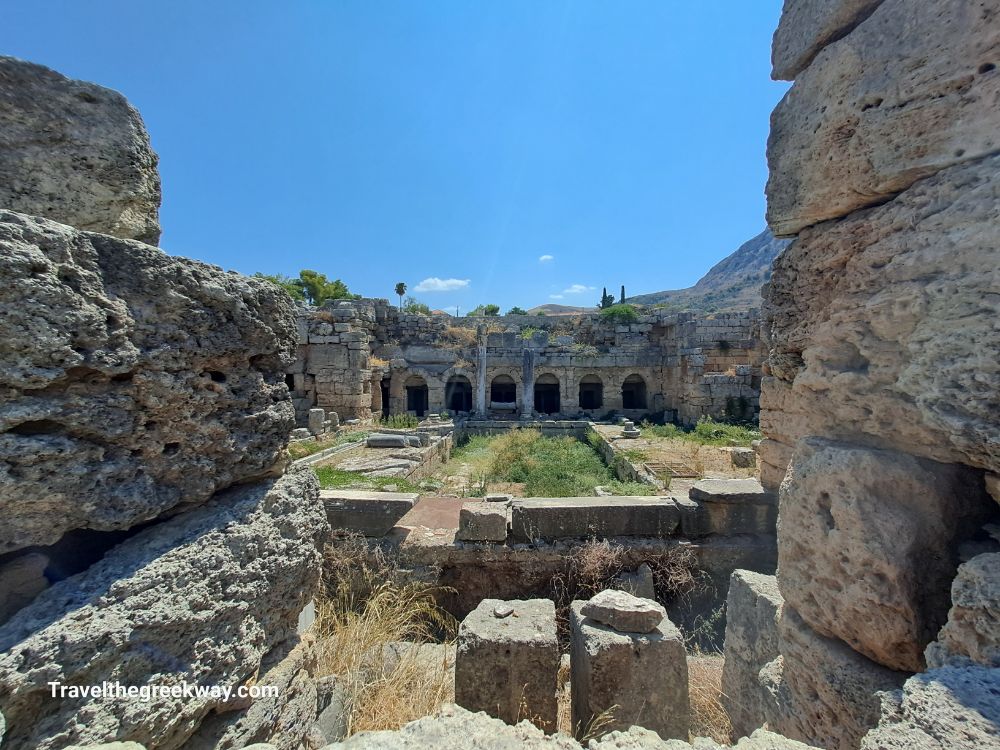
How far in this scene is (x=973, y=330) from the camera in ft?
4.11

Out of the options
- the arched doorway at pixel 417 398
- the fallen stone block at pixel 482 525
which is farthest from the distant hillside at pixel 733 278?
the fallen stone block at pixel 482 525

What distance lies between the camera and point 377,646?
2.73 metres

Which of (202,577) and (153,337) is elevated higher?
(153,337)

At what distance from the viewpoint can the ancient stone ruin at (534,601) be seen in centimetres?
125

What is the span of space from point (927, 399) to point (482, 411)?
16051mm

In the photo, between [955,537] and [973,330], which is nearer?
[973,330]

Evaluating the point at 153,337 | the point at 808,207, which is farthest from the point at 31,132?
the point at 808,207

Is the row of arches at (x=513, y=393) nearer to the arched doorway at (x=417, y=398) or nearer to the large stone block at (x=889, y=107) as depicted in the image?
the arched doorway at (x=417, y=398)

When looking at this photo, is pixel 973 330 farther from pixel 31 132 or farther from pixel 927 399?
pixel 31 132

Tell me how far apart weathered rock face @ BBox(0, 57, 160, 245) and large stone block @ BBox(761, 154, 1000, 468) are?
312 cm

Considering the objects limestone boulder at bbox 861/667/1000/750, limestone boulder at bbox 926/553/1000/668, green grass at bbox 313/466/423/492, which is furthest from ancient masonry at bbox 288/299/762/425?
limestone boulder at bbox 861/667/1000/750

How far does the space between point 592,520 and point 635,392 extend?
1695 cm

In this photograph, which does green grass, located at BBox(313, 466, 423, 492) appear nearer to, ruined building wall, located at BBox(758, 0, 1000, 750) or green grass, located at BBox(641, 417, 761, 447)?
ruined building wall, located at BBox(758, 0, 1000, 750)

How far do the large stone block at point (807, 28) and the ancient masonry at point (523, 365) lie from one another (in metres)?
12.3
